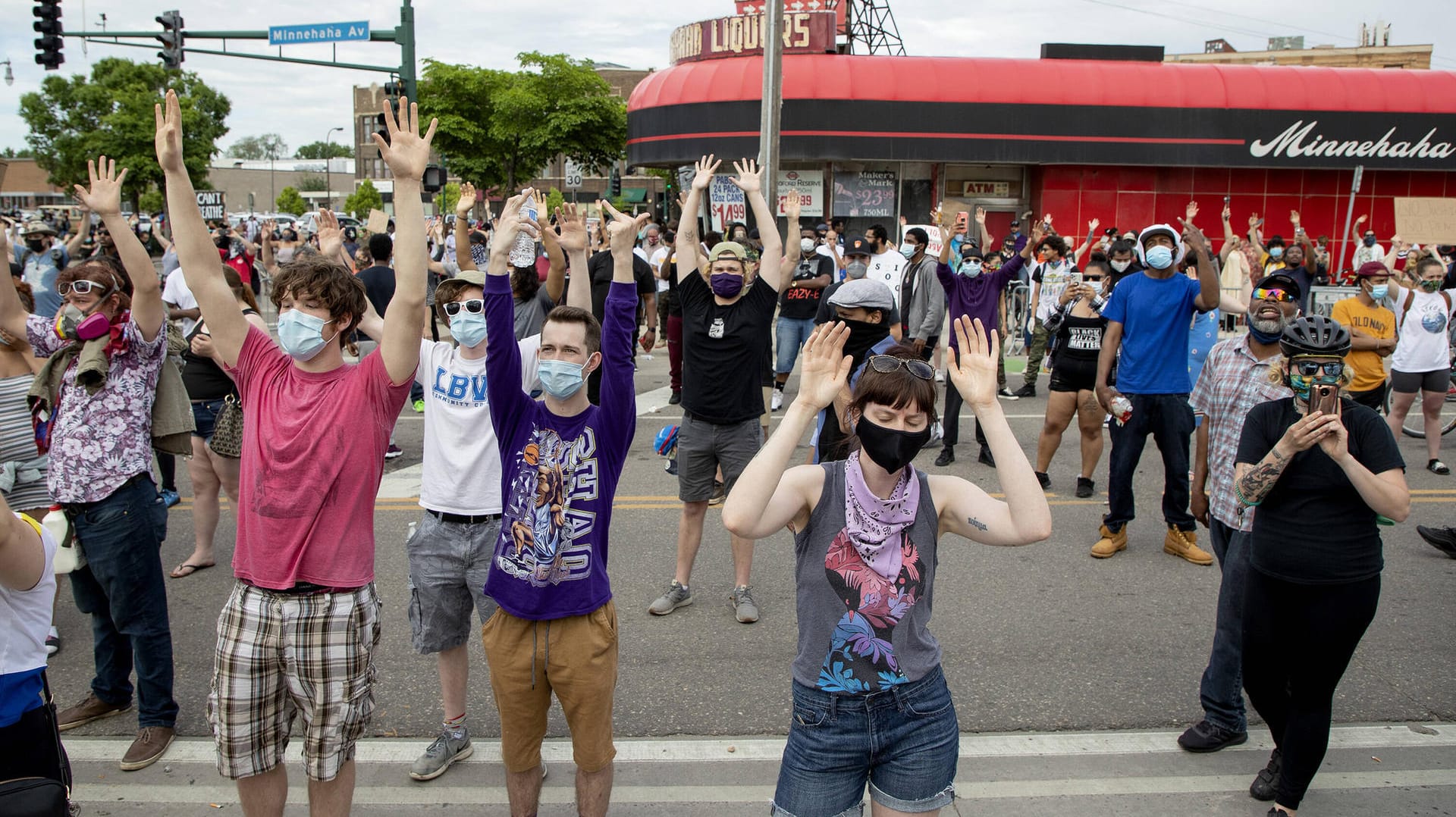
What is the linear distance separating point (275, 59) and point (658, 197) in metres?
47.7

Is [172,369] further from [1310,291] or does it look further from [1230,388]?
[1310,291]

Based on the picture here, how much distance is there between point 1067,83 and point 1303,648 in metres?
25.0

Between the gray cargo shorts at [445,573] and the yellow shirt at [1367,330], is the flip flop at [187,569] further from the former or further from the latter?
the yellow shirt at [1367,330]

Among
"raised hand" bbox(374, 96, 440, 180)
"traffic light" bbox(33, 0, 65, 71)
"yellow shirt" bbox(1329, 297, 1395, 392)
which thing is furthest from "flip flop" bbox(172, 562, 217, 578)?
"traffic light" bbox(33, 0, 65, 71)

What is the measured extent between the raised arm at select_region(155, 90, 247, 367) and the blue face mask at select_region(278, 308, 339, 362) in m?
0.19

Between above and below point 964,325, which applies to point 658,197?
above

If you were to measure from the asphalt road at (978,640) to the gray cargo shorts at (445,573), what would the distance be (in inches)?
26.6

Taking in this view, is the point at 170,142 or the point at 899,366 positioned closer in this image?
the point at 899,366

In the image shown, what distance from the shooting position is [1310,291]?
1437cm

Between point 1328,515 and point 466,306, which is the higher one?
point 466,306

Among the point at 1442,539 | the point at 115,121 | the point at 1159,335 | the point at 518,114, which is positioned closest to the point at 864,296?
the point at 1159,335

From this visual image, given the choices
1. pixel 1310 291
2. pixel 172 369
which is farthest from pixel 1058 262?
pixel 172 369

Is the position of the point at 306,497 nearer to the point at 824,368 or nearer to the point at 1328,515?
the point at 824,368

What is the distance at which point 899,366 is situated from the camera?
2814mm
